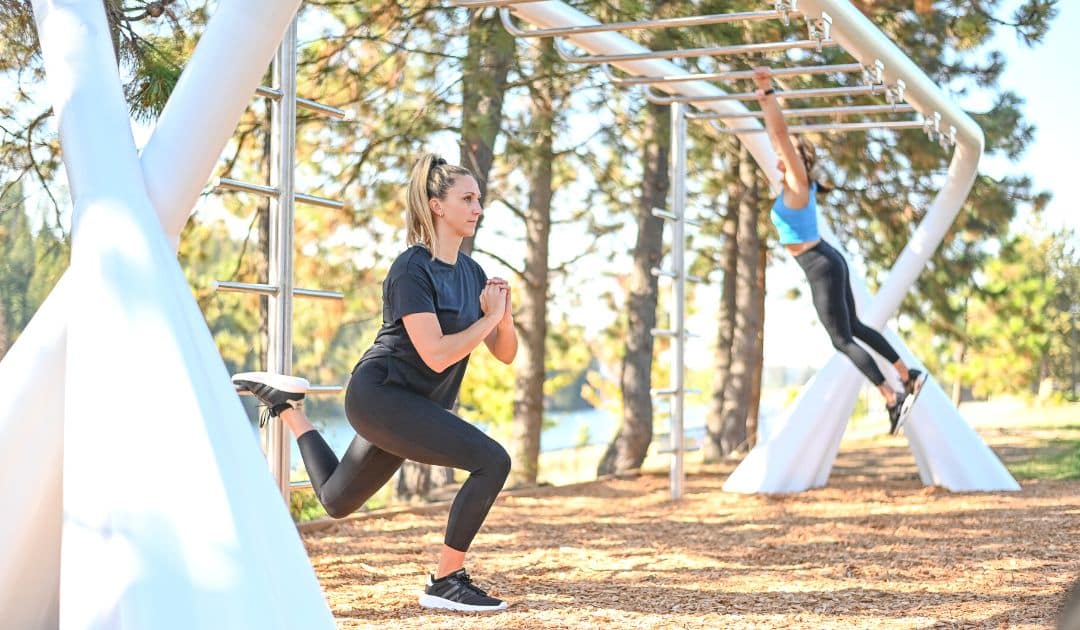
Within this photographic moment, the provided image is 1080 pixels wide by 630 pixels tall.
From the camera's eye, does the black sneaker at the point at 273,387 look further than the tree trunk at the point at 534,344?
No

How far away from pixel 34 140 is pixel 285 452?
5.99 ft

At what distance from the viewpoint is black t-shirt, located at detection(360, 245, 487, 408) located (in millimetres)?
3787

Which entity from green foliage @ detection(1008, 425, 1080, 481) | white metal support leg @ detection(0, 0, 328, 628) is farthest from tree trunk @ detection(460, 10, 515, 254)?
white metal support leg @ detection(0, 0, 328, 628)

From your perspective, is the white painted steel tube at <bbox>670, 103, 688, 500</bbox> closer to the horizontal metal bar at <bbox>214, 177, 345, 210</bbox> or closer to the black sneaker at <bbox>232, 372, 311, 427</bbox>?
the horizontal metal bar at <bbox>214, 177, 345, 210</bbox>

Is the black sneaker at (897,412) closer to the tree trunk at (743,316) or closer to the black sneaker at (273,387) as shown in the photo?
the black sneaker at (273,387)

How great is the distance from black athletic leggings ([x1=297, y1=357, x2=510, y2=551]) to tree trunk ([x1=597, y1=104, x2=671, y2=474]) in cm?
715

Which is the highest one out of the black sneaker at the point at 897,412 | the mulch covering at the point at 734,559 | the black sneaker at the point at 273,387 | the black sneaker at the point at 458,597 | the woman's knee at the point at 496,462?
the black sneaker at the point at 273,387

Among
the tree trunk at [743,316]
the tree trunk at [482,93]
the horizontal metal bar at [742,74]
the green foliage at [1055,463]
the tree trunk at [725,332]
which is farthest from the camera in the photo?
the tree trunk at [725,332]

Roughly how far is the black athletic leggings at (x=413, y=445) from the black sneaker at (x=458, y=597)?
5.9 inches

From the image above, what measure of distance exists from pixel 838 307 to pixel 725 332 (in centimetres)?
762

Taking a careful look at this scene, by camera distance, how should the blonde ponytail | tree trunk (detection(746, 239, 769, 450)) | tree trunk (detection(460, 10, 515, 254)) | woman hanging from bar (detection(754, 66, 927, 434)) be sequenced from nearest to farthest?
the blonde ponytail < woman hanging from bar (detection(754, 66, 927, 434)) < tree trunk (detection(460, 10, 515, 254)) < tree trunk (detection(746, 239, 769, 450))

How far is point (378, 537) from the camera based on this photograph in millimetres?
6176

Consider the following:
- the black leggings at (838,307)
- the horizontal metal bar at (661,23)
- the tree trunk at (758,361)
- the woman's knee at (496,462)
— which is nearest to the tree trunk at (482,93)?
the horizontal metal bar at (661,23)

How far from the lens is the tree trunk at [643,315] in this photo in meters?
11.0
